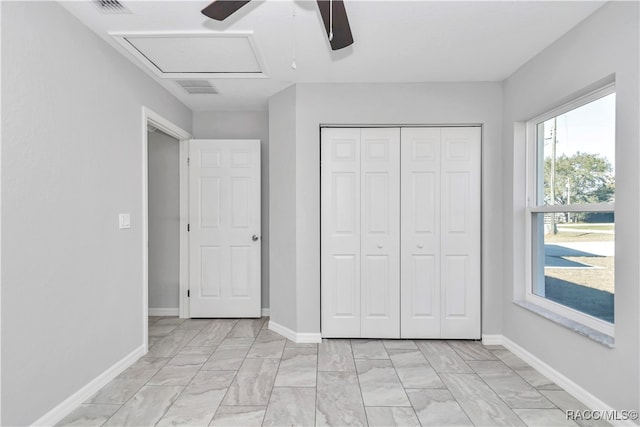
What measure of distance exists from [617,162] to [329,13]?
1.82 metres

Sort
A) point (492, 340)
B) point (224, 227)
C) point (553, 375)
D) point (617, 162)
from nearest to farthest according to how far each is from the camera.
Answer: point (617, 162), point (553, 375), point (492, 340), point (224, 227)

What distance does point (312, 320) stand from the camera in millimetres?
3295

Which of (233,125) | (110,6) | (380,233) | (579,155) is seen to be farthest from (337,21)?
(233,125)

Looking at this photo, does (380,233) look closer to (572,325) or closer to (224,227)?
(572,325)

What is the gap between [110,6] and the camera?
80.0 inches

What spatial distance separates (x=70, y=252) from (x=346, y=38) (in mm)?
2032

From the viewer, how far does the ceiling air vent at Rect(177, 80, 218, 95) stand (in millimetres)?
3191

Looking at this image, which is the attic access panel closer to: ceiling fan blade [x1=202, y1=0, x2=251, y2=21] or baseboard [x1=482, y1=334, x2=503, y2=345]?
ceiling fan blade [x1=202, y1=0, x2=251, y2=21]

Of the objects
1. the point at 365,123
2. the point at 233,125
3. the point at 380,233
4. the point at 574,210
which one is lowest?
the point at 380,233

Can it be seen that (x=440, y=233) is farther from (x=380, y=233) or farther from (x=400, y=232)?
(x=380, y=233)

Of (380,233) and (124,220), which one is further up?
(124,220)

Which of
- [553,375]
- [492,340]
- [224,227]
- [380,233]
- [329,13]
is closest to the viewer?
[329,13]

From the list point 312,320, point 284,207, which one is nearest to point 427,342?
point 312,320

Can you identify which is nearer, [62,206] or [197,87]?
[62,206]
